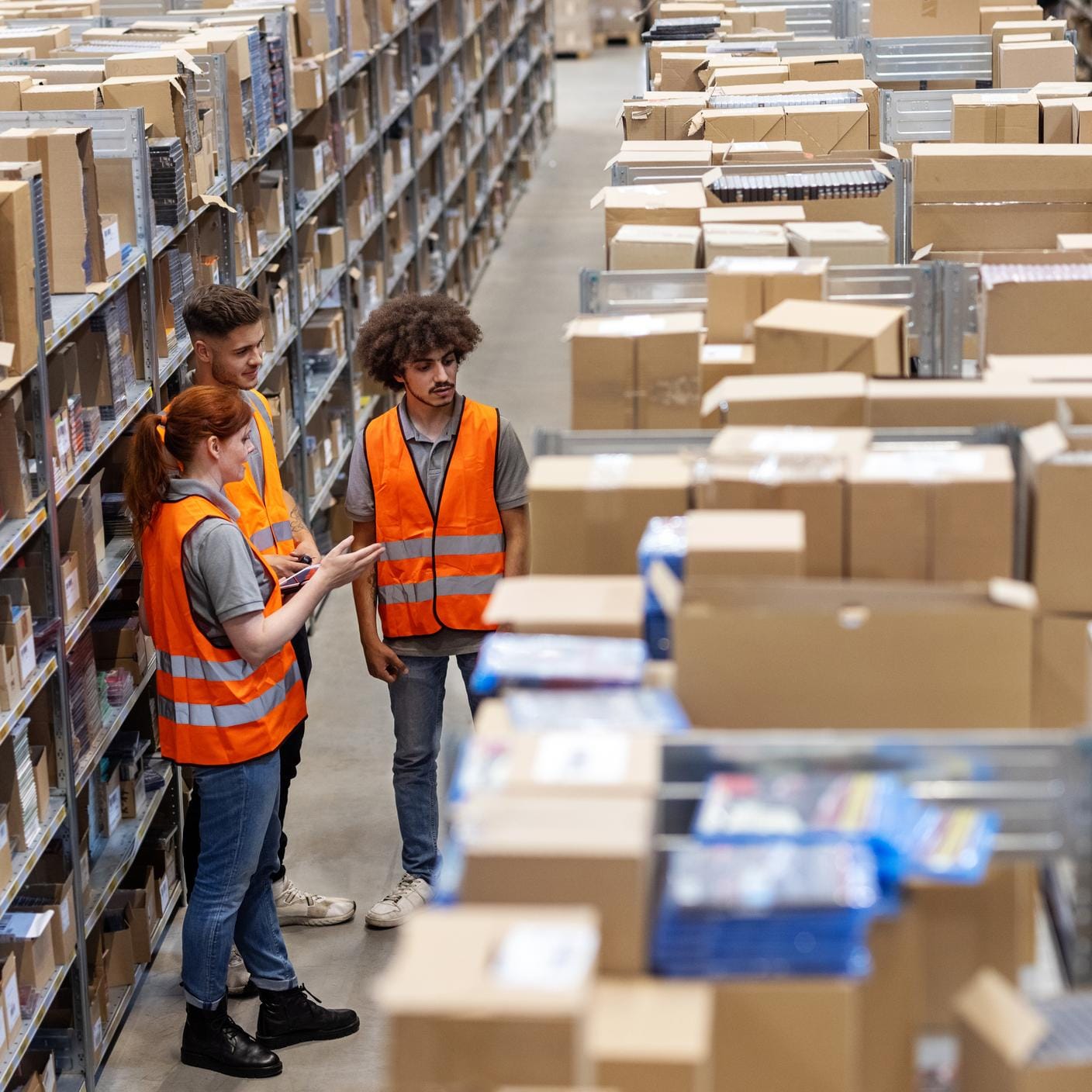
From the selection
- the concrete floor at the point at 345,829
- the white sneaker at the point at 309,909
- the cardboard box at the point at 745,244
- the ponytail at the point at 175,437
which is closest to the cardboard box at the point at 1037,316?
the cardboard box at the point at 745,244

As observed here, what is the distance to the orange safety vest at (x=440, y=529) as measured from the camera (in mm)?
4801

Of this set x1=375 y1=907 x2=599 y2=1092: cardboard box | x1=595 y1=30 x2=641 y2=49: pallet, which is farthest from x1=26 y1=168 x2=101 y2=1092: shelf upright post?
x1=595 y1=30 x2=641 y2=49: pallet

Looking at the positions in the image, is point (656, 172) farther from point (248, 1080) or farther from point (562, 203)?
point (562, 203)

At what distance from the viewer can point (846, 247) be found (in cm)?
393

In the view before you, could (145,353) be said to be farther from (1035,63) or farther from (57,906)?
(1035,63)

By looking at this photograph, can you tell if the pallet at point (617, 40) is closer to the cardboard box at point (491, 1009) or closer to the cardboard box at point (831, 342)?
the cardboard box at point (831, 342)

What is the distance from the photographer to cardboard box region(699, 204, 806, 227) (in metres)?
4.22

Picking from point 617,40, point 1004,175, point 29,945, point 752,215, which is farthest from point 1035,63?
point 617,40

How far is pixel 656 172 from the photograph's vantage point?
4957 millimetres

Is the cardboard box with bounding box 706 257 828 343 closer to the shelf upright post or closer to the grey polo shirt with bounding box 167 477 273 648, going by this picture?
the grey polo shirt with bounding box 167 477 273 648

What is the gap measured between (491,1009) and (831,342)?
1.92m

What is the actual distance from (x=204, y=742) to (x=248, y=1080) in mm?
1022

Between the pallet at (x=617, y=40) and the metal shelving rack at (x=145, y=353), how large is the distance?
13428 mm

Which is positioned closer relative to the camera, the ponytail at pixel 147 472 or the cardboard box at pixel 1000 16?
the ponytail at pixel 147 472
